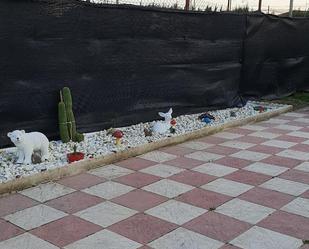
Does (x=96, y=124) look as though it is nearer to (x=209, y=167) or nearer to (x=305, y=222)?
(x=209, y=167)

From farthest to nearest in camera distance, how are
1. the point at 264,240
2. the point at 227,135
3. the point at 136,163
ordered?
the point at 227,135
the point at 136,163
the point at 264,240

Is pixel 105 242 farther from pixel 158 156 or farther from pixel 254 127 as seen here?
pixel 254 127

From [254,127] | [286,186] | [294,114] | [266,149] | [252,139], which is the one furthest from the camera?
[294,114]

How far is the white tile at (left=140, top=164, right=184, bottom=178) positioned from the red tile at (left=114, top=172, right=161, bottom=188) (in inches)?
3.7

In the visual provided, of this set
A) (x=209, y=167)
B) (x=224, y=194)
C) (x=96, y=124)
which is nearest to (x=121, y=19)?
(x=96, y=124)

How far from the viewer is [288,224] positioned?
3.19 meters

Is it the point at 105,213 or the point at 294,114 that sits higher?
the point at 105,213

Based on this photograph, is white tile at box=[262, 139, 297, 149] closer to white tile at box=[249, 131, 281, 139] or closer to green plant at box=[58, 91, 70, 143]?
white tile at box=[249, 131, 281, 139]

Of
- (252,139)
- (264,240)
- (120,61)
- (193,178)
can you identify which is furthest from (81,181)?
(252,139)

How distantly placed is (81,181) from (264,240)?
1772 millimetres

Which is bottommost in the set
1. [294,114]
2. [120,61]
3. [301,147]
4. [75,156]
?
[294,114]

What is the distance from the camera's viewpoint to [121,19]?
5340 millimetres

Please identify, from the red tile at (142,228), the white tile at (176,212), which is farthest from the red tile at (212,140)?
the red tile at (142,228)

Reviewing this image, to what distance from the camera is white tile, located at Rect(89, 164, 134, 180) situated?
13.8 ft
